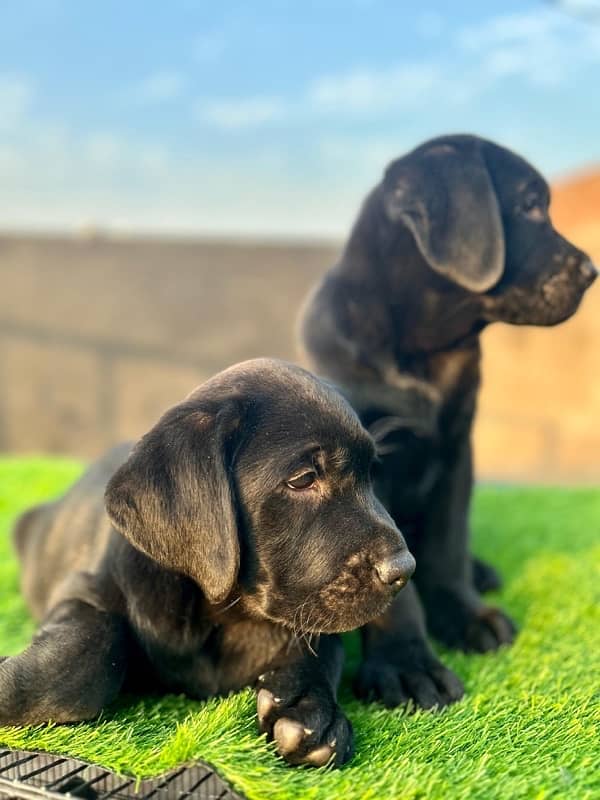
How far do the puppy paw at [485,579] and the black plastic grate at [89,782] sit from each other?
177 centimetres

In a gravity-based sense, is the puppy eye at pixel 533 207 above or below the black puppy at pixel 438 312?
above

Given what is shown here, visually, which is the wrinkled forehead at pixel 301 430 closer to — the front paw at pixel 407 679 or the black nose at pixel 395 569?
the black nose at pixel 395 569

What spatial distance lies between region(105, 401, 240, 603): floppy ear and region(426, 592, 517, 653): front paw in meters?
1.04

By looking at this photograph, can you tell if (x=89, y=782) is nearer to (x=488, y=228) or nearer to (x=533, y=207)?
(x=488, y=228)

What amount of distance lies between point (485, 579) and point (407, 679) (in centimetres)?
116

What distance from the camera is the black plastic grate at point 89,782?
1.46 m

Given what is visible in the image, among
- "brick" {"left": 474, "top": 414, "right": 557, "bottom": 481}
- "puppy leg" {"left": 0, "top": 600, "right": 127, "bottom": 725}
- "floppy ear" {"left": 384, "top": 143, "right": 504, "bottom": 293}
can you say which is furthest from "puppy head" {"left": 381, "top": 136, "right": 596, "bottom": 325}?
"brick" {"left": 474, "top": 414, "right": 557, "bottom": 481}

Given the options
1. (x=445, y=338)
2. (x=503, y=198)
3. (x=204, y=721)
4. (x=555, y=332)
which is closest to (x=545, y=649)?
(x=445, y=338)

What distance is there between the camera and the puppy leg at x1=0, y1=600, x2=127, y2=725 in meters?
1.68

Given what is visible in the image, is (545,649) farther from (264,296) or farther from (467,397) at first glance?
(264,296)

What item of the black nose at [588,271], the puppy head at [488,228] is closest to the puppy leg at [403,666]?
the puppy head at [488,228]

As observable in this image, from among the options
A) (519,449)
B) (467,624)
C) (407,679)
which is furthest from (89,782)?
(519,449)

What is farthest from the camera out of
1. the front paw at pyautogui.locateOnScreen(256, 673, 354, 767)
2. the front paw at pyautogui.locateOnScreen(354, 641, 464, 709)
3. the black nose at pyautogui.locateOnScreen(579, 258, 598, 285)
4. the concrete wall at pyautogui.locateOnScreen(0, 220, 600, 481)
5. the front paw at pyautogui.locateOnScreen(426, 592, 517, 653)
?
the concrete wall at pyautogui.locateOnScreen(0, 220, 600, 481)

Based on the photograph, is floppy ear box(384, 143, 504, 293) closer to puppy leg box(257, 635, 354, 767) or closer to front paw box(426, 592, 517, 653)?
front paw box(426, 592, 517, 653)
